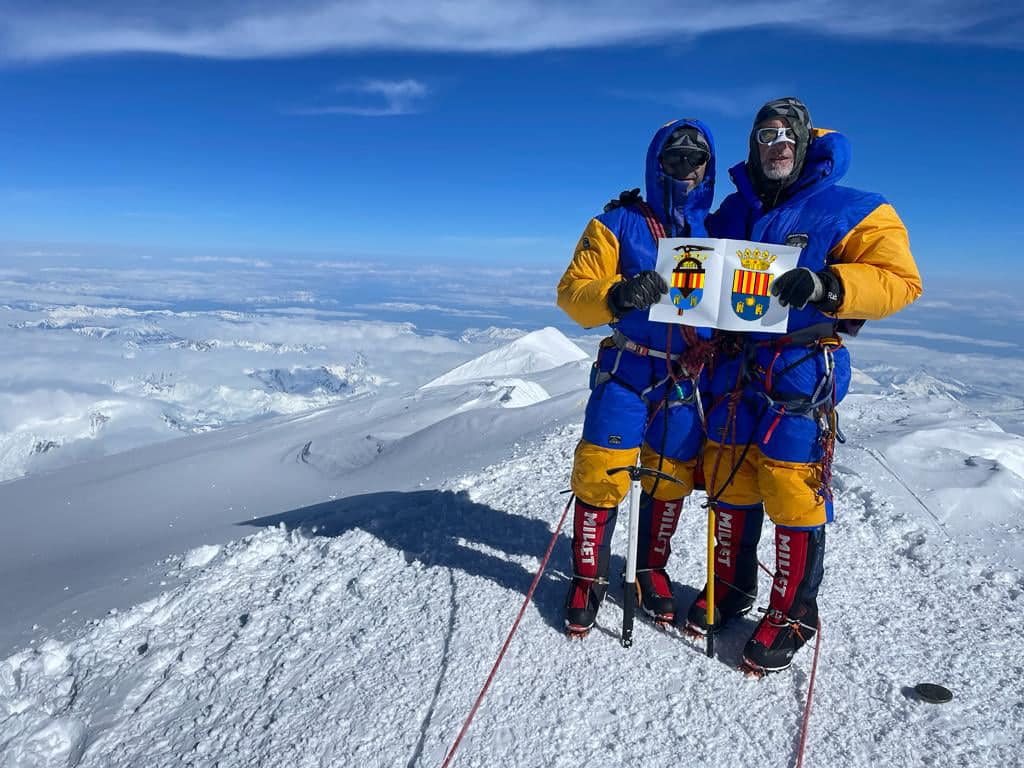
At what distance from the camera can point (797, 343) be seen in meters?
2.92

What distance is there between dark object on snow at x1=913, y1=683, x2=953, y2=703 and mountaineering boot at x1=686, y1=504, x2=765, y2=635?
883 mm

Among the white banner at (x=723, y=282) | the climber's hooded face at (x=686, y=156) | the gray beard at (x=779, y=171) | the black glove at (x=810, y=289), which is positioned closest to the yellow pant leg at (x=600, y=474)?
the white banner at (x=723, y=282)

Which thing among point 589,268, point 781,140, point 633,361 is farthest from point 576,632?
point 781,140

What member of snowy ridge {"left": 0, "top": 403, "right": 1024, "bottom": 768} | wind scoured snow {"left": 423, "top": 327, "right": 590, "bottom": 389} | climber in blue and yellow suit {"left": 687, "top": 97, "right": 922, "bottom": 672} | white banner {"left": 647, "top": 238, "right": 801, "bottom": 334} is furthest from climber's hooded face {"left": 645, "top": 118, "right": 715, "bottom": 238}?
wind scoured snow {"left": 423, "top": 327, "right": 590, "bottom": 389}

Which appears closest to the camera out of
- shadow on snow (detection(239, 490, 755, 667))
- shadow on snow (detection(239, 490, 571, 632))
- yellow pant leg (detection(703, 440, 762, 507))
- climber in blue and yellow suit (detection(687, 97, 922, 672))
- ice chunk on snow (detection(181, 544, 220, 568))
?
climber in blue and yellow suit (detection(687, 97, 922, 672))

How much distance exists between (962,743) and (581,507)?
199 centimetres

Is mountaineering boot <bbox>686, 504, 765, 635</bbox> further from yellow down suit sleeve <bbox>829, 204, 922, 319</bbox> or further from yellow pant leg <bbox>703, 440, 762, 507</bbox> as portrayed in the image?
yellow down suit sleeve <bbox>829, 204, 922, 319</bbox>

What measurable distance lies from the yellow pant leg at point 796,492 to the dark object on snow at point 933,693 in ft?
2.85

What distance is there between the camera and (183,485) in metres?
11.6

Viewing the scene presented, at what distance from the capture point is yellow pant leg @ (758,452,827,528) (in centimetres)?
295

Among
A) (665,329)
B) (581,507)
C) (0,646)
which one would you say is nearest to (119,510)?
(0,646)

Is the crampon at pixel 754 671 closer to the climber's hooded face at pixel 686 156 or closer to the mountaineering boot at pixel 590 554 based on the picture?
the mountaineering boot at pixel 590 554

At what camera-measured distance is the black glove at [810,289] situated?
2547 millimetres

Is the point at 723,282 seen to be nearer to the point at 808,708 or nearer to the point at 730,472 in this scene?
the point at 730,472
